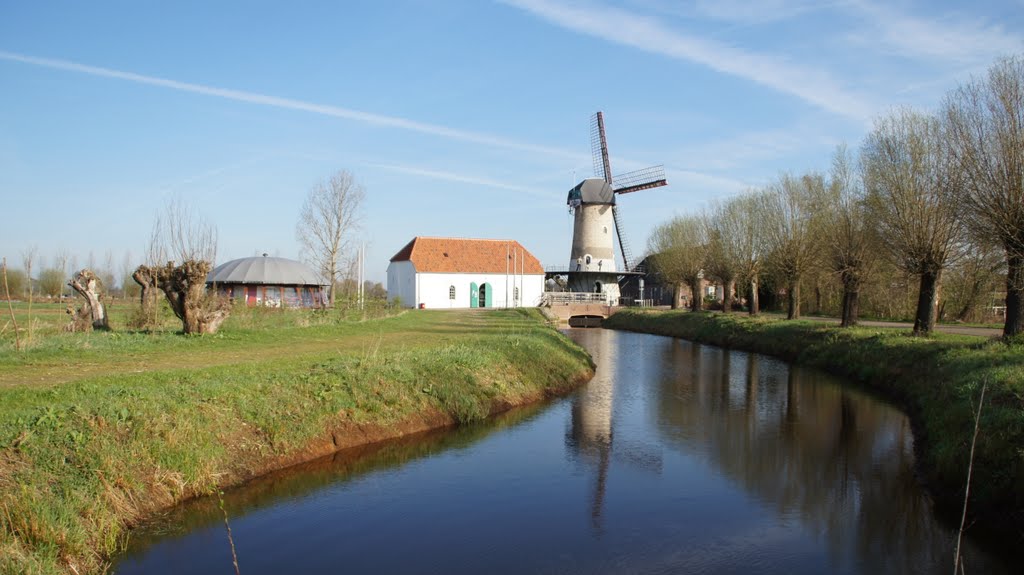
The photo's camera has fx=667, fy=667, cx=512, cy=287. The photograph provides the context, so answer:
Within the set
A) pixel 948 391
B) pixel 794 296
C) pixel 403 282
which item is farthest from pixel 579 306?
pixel 948 391

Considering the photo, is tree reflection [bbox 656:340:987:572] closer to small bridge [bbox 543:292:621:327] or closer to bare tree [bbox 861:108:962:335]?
bare tree [bbox 861:108:962:335]

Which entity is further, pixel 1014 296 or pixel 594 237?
pixel 594 237

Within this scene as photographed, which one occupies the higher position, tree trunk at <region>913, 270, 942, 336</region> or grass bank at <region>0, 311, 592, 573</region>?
tree trunk at <region>913, 270, 942, 336</region>

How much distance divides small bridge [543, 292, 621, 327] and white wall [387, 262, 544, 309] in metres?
2.33

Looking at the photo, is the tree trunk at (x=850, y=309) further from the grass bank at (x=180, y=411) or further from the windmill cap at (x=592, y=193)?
the windmill cap at (x=592, y=193)

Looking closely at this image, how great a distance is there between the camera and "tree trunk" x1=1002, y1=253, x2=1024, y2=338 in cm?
1326

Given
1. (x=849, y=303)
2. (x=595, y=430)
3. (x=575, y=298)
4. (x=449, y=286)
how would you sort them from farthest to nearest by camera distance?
1. (x=575, y=298)
2. (x=449, y=286)
3. (x=849, y=303)
4. (x=595, y=430)

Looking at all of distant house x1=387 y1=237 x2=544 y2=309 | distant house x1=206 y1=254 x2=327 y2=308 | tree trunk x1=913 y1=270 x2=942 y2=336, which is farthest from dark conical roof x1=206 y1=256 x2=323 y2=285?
tree trunk x1=913 y1=270 x2=942 y2=336

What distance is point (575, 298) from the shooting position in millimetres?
46375

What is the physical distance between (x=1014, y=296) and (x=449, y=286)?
35.3m

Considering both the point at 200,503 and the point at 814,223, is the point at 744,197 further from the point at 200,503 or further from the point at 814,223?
the point at 200,503

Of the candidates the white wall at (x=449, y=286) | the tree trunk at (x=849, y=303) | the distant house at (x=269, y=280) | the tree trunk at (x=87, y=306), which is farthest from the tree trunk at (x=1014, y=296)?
the white wall at (x=449, y=286)

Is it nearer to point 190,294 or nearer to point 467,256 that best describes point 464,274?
point 467,256

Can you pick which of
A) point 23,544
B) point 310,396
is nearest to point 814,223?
point 310,396
